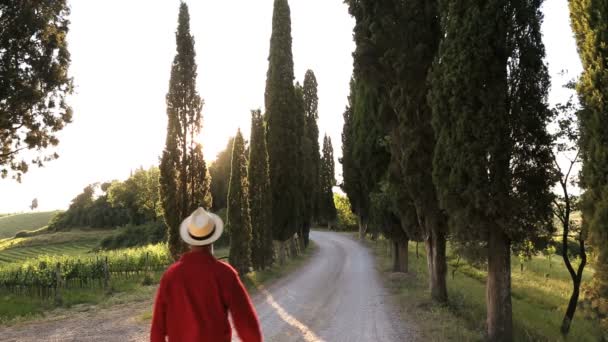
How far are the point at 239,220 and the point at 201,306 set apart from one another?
1789cm

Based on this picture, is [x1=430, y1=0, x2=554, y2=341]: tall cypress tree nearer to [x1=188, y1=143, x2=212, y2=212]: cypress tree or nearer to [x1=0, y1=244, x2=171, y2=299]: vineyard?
[x1=188, y1=143, x2=212, y2=212]: cypress tree

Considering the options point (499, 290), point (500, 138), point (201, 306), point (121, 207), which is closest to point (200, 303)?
point (201, 306)

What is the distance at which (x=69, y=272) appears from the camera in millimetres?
20625

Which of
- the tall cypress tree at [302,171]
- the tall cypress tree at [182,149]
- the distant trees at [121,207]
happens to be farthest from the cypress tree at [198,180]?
the distant trees at [121,207]

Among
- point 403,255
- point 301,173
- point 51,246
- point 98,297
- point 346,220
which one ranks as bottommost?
point 51,246

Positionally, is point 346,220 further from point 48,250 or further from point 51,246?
point 51,246

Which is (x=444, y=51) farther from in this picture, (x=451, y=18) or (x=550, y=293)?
(x=550, y=293)

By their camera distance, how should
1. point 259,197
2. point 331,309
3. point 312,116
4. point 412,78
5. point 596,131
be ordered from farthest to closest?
point 312,116, point 259,197, point 412,78, point 331,309, point 596,131

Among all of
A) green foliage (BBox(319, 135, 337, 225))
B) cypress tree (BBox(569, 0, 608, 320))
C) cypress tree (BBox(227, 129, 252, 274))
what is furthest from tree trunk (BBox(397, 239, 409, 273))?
green foliage (BBox(319, 135, 337, 225))

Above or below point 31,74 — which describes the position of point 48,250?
below

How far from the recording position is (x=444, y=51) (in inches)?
432

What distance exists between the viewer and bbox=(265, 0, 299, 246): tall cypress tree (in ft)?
87.4

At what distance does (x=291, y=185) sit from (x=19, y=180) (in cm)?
1390

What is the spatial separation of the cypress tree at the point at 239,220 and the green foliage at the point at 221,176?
2823 cm
